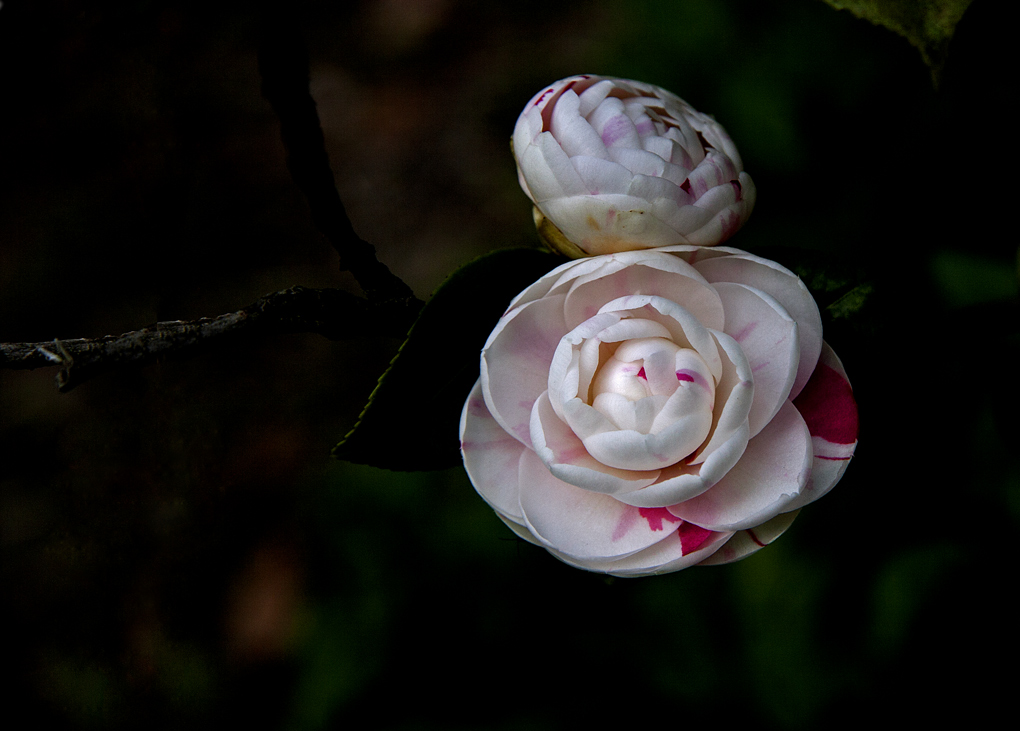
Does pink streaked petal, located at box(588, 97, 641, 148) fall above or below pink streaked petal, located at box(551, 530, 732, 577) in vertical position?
above

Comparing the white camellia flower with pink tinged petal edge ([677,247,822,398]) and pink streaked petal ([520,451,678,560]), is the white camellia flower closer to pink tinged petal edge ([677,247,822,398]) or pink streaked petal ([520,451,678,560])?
pink tinged petal edge ([677,247,822,398])

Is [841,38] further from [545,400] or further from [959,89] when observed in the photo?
[545,400]

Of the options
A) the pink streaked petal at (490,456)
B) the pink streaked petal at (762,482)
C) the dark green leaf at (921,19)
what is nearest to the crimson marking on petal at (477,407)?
the pink streaked petal at (490,456)

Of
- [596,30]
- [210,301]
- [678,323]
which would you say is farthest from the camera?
[596,30]

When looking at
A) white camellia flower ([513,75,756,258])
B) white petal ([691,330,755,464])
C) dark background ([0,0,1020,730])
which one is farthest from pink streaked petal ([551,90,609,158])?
dark background ([0,0,1020,730])

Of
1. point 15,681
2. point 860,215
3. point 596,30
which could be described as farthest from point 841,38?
point 15,681
